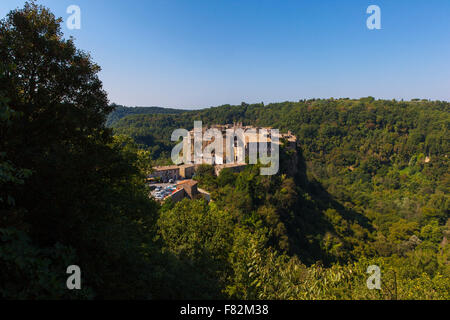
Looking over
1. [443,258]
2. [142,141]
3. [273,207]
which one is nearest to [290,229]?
[273,207]

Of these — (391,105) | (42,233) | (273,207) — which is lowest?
(273,207)

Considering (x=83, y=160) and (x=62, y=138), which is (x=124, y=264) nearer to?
(x=83, y=160)

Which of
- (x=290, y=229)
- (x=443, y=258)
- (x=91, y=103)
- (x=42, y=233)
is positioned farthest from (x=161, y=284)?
(x=443, y=258)

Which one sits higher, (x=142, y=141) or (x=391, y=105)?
(x=391, y=105)

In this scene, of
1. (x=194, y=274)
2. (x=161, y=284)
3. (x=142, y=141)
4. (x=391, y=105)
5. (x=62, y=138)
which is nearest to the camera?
(x=62, y=138)

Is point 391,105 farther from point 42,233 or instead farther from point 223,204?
point 42,233

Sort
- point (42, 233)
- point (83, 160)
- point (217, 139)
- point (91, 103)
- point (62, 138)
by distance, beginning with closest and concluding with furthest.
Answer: point (42, 233) → point (83, 160) → point (62, 138) → point (91, 103) → point (217, 139)

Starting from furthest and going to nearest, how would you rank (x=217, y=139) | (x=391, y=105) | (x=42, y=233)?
(x=391, y=105) → (x=217, y=139) → (x=42, y=233)

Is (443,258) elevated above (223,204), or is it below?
below

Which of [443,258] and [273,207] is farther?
[443,258]
